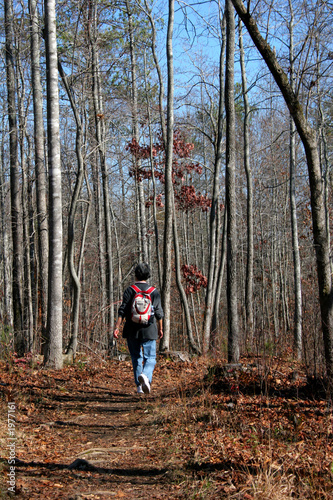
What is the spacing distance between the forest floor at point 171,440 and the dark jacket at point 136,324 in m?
0.94

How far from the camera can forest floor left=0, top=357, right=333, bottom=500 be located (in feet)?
10.6

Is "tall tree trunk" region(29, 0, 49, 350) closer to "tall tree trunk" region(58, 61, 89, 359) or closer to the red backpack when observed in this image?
"tall tree trunk" region(58, 61, 89, 359)

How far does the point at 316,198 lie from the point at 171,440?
10.1 feet

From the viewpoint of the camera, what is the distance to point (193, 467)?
11.7 ft

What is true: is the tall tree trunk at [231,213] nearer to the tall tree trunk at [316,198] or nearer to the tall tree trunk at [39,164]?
the tall tree trunk at [316,198]

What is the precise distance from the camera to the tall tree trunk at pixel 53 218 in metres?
7.85

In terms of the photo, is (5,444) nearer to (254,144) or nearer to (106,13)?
(106,13)

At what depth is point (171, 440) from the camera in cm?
430

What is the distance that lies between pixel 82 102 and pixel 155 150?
585 centimetres

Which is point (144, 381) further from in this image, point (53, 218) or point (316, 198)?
point (53, 218)

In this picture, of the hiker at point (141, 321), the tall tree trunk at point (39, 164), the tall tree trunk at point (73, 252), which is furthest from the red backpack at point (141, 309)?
the tall tree trunk at point (39, 164)

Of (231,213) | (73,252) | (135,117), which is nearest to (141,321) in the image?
(231,213)

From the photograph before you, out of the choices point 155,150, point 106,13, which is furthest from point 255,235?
point 106,13

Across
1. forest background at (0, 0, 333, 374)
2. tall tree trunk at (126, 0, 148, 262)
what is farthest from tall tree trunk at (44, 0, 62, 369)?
tall tree trunk at (126, 0, 148, 262)
